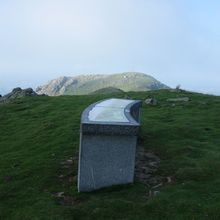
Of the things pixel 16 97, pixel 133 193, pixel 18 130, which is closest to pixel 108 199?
pixel 133 193

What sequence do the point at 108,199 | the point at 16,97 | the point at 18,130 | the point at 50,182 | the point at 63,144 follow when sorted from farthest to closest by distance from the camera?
the point at 16,97 < the point at 18,130 < the point at 63,144 < the point at 50,182 < the point at 108,199

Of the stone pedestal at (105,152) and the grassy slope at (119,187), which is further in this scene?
the stone pedestal at (105,152)

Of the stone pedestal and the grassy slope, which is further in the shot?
the stone pedestal

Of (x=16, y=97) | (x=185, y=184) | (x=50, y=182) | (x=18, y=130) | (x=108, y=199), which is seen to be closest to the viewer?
(x=108, y=199)

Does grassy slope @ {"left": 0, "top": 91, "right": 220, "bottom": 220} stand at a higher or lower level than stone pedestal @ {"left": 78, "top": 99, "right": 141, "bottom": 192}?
lower

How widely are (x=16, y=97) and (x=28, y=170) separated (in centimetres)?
3184

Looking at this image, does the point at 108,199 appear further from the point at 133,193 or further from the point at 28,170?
the point at 28,170

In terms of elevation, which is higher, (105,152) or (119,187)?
(105,152)

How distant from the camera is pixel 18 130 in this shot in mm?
28703

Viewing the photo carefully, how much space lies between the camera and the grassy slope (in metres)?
13.3

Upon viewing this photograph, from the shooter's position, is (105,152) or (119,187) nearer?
(105,152)

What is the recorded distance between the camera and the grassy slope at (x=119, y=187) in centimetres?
1333

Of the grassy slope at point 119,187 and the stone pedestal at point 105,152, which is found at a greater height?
the stone pedestal at point 105,152

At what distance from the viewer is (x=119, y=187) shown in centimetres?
1490
